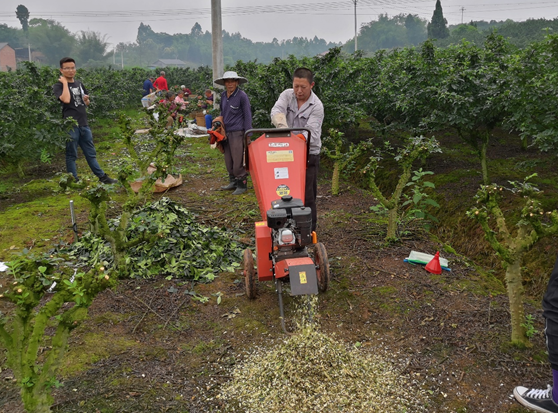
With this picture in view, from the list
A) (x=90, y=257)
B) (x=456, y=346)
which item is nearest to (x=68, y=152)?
(x=90, y=257)

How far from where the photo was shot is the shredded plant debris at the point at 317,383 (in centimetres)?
295

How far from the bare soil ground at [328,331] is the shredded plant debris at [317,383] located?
133 millimetres

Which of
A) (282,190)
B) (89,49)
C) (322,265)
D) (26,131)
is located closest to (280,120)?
(282,190)

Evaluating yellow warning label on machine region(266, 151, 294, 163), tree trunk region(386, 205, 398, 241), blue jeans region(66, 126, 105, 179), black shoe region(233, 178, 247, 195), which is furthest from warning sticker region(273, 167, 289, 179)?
blue jeans region(66, 126, 105, 179)

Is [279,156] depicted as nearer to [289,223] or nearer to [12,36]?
[289,223]

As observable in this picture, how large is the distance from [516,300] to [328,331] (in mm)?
1522

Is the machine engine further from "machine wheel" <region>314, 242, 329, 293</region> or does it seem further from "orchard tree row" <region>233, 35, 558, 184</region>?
"orchard tree row" <region>233, 35, 558, 184</region>

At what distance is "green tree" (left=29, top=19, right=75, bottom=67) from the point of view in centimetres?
8812

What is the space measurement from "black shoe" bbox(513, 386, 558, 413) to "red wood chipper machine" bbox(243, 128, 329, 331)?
1.59m

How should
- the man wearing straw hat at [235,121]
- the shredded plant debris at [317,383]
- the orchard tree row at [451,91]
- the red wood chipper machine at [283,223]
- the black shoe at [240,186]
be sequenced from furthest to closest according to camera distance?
the black shoe at [240,186]
the man wearing straw hat at [235,121]
the orchard tree row at [451,91]
the red wood chipper machine at [283,223]
the shredded plant debris at [317,383]

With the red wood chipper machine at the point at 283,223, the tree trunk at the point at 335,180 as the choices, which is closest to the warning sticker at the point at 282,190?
the red wood chipper machine at the point at 283,223

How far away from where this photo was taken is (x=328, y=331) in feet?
12.5

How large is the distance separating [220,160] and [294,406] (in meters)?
7.82

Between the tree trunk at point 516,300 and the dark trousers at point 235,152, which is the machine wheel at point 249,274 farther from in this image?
the dark trousers at point 235,152
